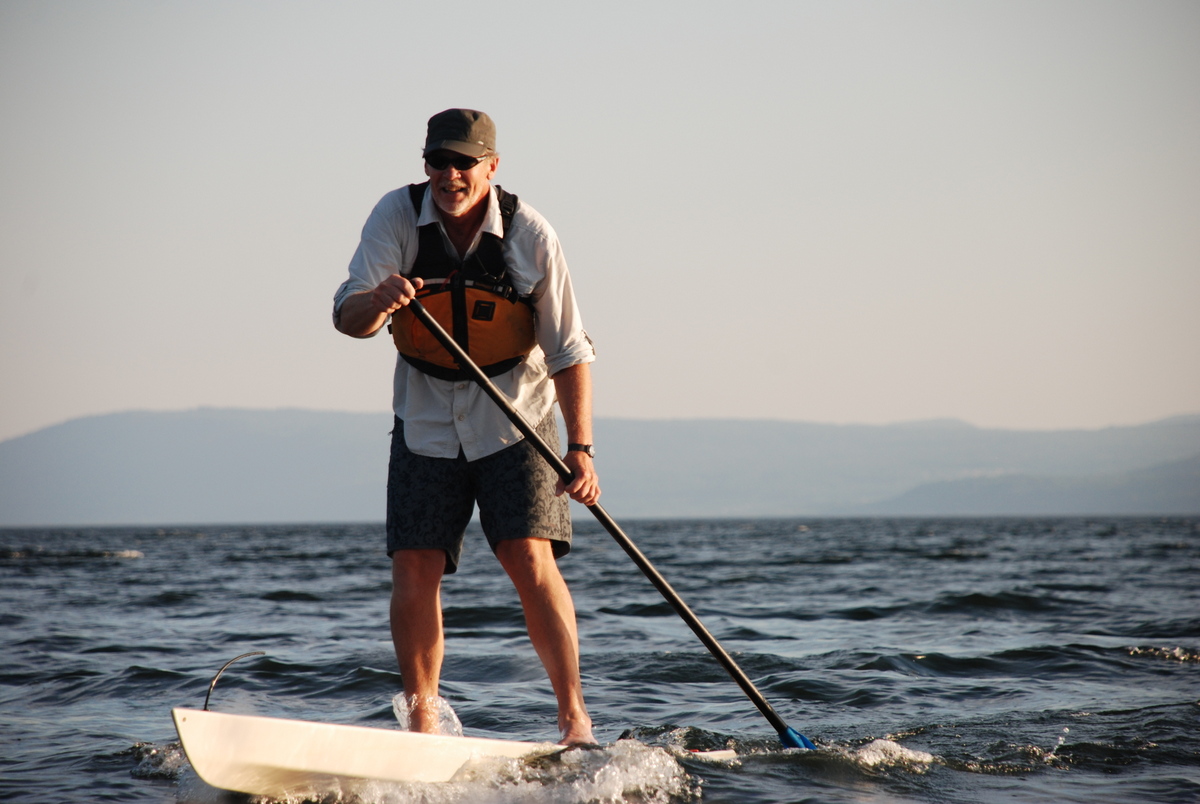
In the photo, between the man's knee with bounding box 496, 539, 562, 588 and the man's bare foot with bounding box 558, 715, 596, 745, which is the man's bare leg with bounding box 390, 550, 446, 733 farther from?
the man's bare foot with bounding box 558, 715, 596, 745

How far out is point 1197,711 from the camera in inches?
206

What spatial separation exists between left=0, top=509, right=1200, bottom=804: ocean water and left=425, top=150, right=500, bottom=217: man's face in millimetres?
2045

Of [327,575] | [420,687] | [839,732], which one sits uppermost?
[420,687]

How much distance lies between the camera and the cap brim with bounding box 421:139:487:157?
11.6 ft

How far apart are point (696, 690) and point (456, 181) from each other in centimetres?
372

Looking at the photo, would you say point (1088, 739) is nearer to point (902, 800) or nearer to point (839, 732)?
point (839, 732)

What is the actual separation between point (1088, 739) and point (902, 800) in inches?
58.0

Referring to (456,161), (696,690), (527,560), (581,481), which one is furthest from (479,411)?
(696,690)

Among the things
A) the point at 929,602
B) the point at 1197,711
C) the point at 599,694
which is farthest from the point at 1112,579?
the point at 599,694

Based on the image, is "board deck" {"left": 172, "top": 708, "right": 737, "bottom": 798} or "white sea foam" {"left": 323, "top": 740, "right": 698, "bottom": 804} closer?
"board deck" {"left": 172, "top": 708, "right": 737, "bottom": 798}

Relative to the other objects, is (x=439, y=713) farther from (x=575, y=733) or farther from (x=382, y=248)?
(x=382, y=248)

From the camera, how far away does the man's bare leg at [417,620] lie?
12.5 feet

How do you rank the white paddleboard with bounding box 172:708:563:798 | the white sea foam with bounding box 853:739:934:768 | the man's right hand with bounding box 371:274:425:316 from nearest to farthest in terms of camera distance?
the white paddleboard with bounding box 172:708:563:798 < the man's right hand with bounding box 371:274:425:316 < the white sea foam with bounding box 853:739:934:768

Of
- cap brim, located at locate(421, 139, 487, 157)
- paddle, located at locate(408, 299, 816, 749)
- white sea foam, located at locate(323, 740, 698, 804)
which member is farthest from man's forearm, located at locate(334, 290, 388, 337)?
white sea foam, located at locate(323, 740, 698, 804)
